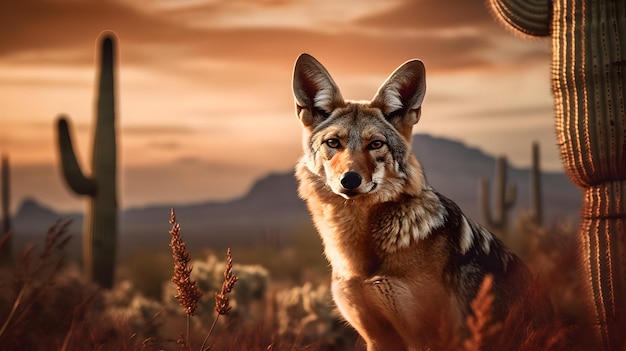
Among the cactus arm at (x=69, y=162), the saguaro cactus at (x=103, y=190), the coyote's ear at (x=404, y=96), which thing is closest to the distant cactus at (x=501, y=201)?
the saguaro cactus at (x=103, y=190)

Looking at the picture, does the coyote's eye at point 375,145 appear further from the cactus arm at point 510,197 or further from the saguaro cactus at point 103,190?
the cactus arm at point 510,197

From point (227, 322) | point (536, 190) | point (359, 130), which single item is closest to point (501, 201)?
point (536, 190)

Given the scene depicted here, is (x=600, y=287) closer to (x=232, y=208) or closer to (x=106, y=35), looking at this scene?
(x=106, y=35)

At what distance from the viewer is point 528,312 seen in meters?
Result: 4.24

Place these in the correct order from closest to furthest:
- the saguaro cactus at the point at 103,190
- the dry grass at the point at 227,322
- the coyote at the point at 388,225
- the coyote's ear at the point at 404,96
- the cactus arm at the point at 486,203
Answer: the dry grass at the point at 227,322 → the coyote at the point at 388,225 → the coyote's ear at the point at 404,96 → the saguaro cactus at the point at 103,190 → the cactus arm at the point at 486,203

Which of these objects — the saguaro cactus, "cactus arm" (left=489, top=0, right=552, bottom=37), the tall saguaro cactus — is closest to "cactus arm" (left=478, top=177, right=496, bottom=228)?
the saguaro cactus

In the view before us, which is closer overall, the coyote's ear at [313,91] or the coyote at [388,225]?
the coyote at [388,225]

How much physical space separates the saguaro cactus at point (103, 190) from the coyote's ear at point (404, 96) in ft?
32.8

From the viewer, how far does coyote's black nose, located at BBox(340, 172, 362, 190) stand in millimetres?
4457

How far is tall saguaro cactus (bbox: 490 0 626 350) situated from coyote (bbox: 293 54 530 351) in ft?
3.42

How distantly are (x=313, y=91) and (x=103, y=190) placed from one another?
9835 mm

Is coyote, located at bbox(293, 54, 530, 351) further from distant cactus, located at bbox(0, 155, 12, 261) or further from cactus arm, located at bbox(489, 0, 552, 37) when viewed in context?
distant cactus, located at bbox(0, 155, 12, 261)

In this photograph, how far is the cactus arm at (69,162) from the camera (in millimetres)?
13484

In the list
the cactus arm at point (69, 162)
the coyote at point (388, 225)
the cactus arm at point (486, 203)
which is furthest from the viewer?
the cactus arm at point (486, 203)
